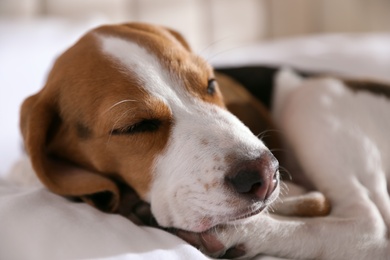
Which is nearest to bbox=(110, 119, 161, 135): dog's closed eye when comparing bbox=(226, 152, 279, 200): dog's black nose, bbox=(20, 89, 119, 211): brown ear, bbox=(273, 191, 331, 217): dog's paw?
bbox=(20, 89, 119, 211): brown ear

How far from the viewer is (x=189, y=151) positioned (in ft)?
5.00

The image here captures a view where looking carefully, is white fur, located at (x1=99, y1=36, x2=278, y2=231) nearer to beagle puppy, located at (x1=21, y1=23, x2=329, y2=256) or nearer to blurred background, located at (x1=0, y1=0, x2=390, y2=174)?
beagle puppy, located at (x1=21, y1=23, x2=329, y2=256)

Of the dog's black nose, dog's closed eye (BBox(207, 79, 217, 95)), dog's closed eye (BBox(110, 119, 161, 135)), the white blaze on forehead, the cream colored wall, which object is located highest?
the white blaze on forehead

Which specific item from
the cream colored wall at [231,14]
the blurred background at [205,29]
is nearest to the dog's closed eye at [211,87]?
the blurred background at [205,29]

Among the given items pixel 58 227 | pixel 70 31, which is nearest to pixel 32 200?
pixel 58 227

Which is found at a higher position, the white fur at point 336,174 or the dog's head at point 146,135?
the dog's head at point 146,135

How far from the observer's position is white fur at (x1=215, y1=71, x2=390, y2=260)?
1592 millimetres

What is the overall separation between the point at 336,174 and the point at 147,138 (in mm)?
696

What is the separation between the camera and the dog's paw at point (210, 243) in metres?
1.54

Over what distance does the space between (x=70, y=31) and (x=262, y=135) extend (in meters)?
1.54

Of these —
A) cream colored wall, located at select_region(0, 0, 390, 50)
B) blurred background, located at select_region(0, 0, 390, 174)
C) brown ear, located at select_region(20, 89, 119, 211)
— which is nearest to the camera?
brown ear, located at select_region(20, 89, 119, 211)

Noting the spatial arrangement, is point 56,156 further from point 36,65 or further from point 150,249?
point 36,65

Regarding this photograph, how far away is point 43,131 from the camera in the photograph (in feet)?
5.76

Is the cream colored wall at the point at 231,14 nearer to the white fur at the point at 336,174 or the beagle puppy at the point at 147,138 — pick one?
the white fur at the point at 336,174
